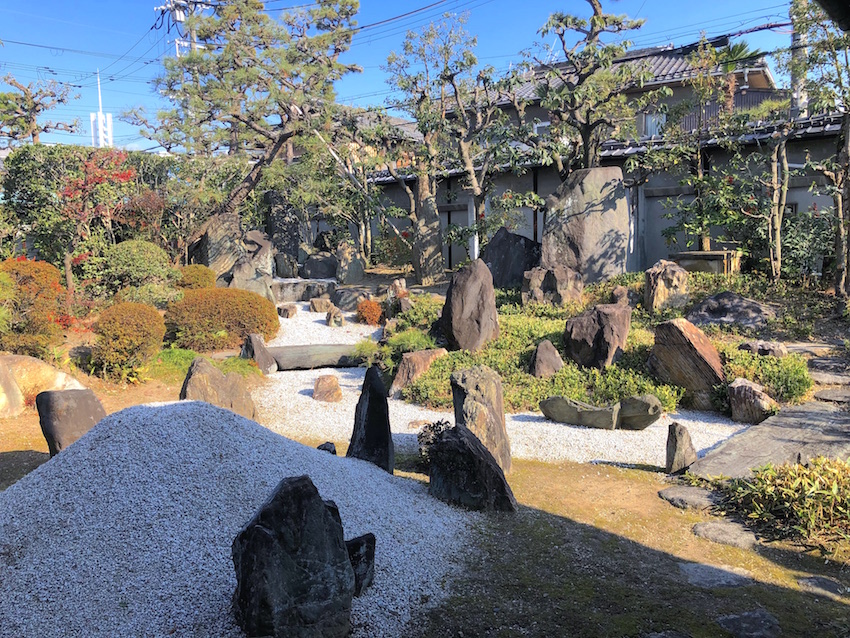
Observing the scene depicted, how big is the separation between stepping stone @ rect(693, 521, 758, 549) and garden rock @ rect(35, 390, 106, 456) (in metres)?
5.00

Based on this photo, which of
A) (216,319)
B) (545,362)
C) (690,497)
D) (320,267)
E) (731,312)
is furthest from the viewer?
(320,267)

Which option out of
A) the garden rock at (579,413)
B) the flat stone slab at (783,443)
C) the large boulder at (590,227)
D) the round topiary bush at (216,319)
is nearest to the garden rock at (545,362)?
the garden rock at (579,413)

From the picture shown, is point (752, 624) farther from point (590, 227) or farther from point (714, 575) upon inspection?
point (590, 227)

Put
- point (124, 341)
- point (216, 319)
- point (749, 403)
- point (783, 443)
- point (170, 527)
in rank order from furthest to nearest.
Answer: point (216, 319) < point (124, 341) < point (749, 403) < point (783, 443) < point (170, 527)

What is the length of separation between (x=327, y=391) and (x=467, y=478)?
4.85 metres

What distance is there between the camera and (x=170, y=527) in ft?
11.6

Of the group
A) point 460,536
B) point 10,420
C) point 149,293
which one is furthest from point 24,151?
point 460,536

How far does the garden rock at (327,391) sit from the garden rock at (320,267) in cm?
919

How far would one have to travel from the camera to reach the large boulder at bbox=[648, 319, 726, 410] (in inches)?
314

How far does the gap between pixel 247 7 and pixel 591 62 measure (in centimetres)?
891

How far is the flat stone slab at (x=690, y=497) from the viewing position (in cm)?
509

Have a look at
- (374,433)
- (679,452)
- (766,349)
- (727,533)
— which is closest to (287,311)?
(374,433)

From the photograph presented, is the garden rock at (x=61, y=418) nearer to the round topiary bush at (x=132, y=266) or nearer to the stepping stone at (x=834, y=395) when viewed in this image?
the round topiary bush at (x=132, y=266)

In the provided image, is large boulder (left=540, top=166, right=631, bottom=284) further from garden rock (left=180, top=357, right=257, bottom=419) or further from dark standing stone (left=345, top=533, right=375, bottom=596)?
dark standing stone (left=345, top=533, right=375, bottom=596)
